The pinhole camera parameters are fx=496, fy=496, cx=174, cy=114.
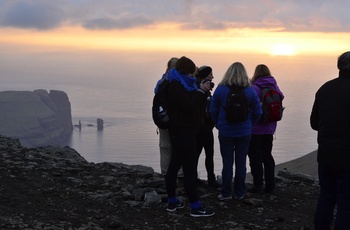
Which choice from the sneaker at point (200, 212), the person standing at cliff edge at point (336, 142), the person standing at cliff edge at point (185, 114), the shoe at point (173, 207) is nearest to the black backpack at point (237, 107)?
the person standing at cliff edge at point (185, 114)

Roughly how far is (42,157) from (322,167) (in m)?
9.22

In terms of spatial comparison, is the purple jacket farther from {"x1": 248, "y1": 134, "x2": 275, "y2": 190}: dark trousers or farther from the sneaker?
the sneaker

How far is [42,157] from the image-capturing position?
14039mm

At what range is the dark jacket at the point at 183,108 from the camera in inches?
329

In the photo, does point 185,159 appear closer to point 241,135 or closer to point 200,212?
point 200,212

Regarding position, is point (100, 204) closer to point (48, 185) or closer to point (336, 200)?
point (48, 185)

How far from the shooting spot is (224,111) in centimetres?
938

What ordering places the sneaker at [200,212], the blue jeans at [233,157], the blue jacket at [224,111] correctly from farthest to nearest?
the blue jeans at [233,157]
the blue jacket at [224,111]
the sneaker at [200,212]

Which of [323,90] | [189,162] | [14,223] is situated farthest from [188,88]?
[14,223]

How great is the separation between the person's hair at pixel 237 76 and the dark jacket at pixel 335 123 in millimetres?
2378

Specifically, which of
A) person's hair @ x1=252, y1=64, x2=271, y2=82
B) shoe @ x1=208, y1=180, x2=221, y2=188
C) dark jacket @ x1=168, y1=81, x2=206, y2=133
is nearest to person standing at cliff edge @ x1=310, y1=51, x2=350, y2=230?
dark jacket @ x1=168, y1=81, x2=206, y2=133

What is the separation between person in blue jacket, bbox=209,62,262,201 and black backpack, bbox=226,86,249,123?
105 mm

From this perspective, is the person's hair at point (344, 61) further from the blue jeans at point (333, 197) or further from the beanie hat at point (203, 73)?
the beanie hat at point (203, 73)

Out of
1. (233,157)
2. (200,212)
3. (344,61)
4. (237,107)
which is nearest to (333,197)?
(344,61)
